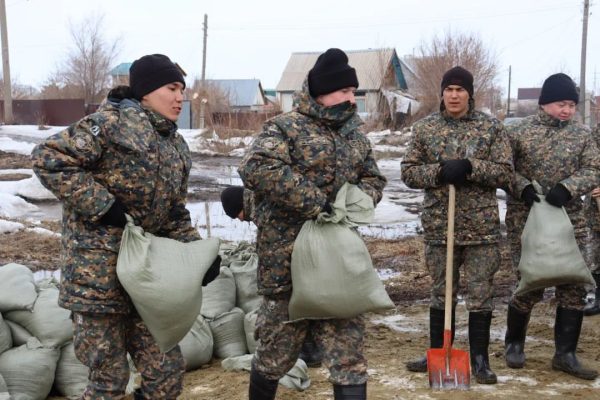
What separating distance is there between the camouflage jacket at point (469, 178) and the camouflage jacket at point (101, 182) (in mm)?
1779

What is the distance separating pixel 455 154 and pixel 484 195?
0.28 meters

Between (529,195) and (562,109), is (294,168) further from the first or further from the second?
(562,109)

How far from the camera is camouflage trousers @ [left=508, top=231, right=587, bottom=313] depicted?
15.2 ft

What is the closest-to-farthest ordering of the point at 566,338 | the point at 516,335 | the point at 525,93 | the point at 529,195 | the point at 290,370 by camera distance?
1. the point at 290,370
2. the point at 529,195
3. the point at 566,338
4. the point at 516,335
5. the point at 525,93

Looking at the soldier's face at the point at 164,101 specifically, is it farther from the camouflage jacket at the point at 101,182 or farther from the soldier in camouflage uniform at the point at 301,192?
the soldier in camouflage uniform at the point at 301,192

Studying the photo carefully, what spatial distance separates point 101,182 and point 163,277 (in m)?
0.44

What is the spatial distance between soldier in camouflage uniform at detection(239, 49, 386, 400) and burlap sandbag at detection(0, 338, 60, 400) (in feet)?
4.10

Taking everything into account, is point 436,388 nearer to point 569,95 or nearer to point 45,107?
point 569,95

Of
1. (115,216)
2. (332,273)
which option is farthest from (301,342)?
(115,216)

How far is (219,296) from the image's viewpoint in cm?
500

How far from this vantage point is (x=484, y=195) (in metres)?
4.39

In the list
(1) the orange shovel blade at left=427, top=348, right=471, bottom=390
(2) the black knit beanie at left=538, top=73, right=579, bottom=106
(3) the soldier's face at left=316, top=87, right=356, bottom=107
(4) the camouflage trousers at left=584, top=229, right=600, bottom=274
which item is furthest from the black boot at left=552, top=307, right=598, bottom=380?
(3) the soldier's face at left=316, top=87, right=356, bottom=107

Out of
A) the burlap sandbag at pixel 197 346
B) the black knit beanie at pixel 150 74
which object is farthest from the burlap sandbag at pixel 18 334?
the black knit beanie at pixel 150 74

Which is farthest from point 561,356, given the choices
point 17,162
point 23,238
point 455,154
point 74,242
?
point 17,162
